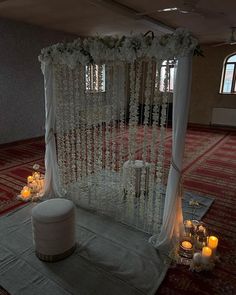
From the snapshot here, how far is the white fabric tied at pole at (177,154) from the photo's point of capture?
1.93 meters

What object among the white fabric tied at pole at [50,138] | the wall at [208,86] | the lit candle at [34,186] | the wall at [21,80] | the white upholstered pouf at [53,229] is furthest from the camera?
the wall at [208,86]

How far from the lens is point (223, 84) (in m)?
8.20

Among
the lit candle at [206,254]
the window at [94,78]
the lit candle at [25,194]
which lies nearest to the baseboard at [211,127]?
the window at [94,78]

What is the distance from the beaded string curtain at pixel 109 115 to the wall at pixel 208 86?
6.32 metres

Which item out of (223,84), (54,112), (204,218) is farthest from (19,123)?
(223,84)

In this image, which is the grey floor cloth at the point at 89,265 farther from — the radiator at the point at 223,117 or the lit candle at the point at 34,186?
the radiator at the point at 223,117

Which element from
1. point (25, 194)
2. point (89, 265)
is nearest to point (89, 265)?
point (89, 265)

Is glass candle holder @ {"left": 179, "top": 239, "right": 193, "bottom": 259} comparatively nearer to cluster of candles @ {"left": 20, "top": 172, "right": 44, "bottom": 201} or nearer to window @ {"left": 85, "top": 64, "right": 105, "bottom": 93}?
window @ {"left": 85, "top": 64, "right": 105, "bottom": 93}

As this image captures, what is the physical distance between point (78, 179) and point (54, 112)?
34.5 inches

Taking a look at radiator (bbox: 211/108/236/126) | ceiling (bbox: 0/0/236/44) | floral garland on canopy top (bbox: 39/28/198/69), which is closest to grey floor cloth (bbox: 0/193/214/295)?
floral garland on canopy top (bbox: 39/28/198/69)

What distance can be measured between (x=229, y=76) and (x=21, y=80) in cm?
646

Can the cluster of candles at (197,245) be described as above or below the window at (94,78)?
below

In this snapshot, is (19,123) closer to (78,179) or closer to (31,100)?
(31,100)

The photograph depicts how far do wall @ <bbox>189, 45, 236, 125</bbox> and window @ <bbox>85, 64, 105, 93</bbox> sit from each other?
6.49 m
